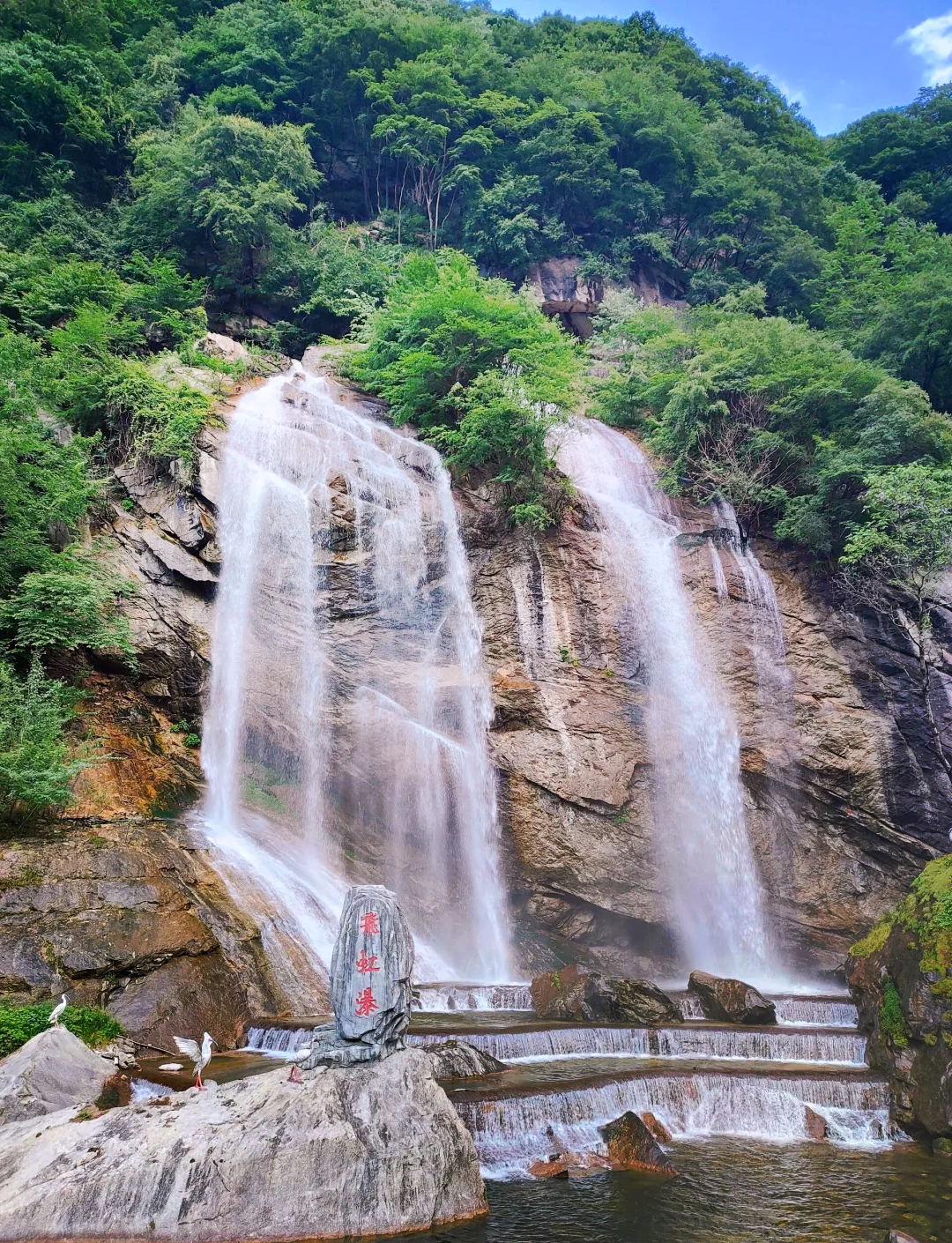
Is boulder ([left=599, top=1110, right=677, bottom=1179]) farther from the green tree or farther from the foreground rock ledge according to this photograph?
the green tree

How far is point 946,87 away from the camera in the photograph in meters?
39.4

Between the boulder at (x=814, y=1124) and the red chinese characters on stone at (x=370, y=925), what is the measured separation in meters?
4.99

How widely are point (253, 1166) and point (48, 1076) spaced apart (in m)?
2.65

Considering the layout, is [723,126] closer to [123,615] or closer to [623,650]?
[623,650]

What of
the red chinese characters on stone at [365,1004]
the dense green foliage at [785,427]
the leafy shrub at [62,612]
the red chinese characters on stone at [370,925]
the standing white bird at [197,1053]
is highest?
the dense green foliage at [785,427]

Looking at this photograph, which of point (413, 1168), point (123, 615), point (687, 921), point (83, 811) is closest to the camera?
point (413, 1168)

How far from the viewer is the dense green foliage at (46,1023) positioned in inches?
303

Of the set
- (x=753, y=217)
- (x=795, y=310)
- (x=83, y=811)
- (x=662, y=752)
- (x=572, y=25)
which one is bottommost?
(x=83, y=811)

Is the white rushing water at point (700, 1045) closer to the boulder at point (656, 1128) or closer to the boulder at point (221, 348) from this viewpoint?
the boulder at point (656, 1128)

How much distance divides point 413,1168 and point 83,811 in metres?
8.11

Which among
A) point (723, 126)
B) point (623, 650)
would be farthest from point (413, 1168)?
point (723, 126)

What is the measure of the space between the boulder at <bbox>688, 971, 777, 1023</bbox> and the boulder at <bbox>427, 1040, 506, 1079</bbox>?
4374 millimetres

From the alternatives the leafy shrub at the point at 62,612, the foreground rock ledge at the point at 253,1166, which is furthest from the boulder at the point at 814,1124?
the leafy shrub at the point at 62,612

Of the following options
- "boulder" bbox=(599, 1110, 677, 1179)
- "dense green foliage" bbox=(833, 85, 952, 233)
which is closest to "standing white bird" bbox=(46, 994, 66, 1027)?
"boulder" bbox=(599, 1110, 677, 1179)
